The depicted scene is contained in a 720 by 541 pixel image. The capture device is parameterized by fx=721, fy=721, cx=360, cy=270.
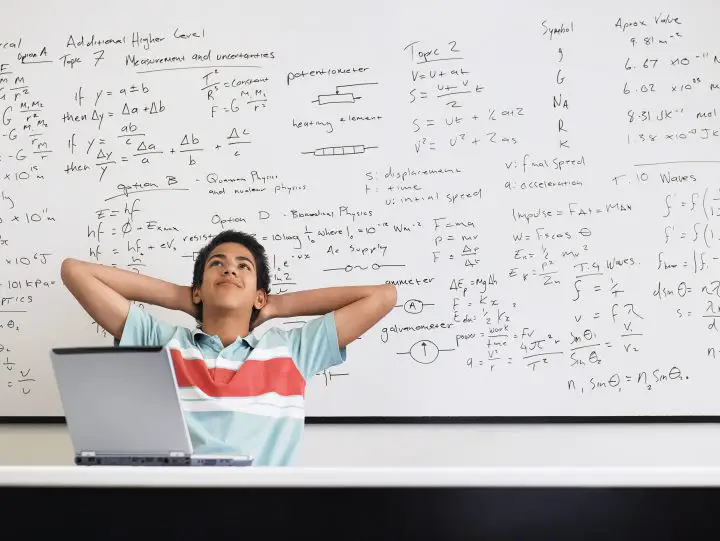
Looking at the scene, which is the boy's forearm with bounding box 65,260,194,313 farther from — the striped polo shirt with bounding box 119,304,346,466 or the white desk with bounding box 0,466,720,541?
the white desk with bounding box 0,466,720,541

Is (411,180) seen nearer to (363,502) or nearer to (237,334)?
(237,334)

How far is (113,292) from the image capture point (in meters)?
1.88

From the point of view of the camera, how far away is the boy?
5.49ft

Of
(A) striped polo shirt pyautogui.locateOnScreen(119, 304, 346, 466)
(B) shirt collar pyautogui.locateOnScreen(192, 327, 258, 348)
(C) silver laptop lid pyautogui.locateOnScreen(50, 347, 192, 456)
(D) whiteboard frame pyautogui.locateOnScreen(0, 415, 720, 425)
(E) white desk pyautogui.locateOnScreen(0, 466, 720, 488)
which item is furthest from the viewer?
(D) whiteboard frame pyautogui.locateOnScreen(0, 415, 720, 425)

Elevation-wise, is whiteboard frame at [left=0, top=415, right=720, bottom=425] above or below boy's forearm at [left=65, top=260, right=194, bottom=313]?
below

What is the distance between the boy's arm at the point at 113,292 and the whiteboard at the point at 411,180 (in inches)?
11.3

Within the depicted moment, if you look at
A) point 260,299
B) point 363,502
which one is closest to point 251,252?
point 260,299

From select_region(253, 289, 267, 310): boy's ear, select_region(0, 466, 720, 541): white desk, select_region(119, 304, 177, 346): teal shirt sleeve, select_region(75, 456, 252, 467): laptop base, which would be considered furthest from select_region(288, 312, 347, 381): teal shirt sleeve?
select_region(0, 466, 720, 541): white desk

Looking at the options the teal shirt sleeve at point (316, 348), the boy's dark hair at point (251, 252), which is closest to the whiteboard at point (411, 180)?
the boy's dark hair at point (251, 252)

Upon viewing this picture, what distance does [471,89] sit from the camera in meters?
2.23

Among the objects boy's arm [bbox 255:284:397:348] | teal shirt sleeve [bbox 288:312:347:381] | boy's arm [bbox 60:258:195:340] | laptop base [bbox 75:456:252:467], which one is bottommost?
laptop base [bbox 75:456:252:467]

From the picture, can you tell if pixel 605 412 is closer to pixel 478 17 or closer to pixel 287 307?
pixel 287 307

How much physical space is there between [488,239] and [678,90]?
73 cm

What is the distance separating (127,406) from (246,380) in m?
0.62
